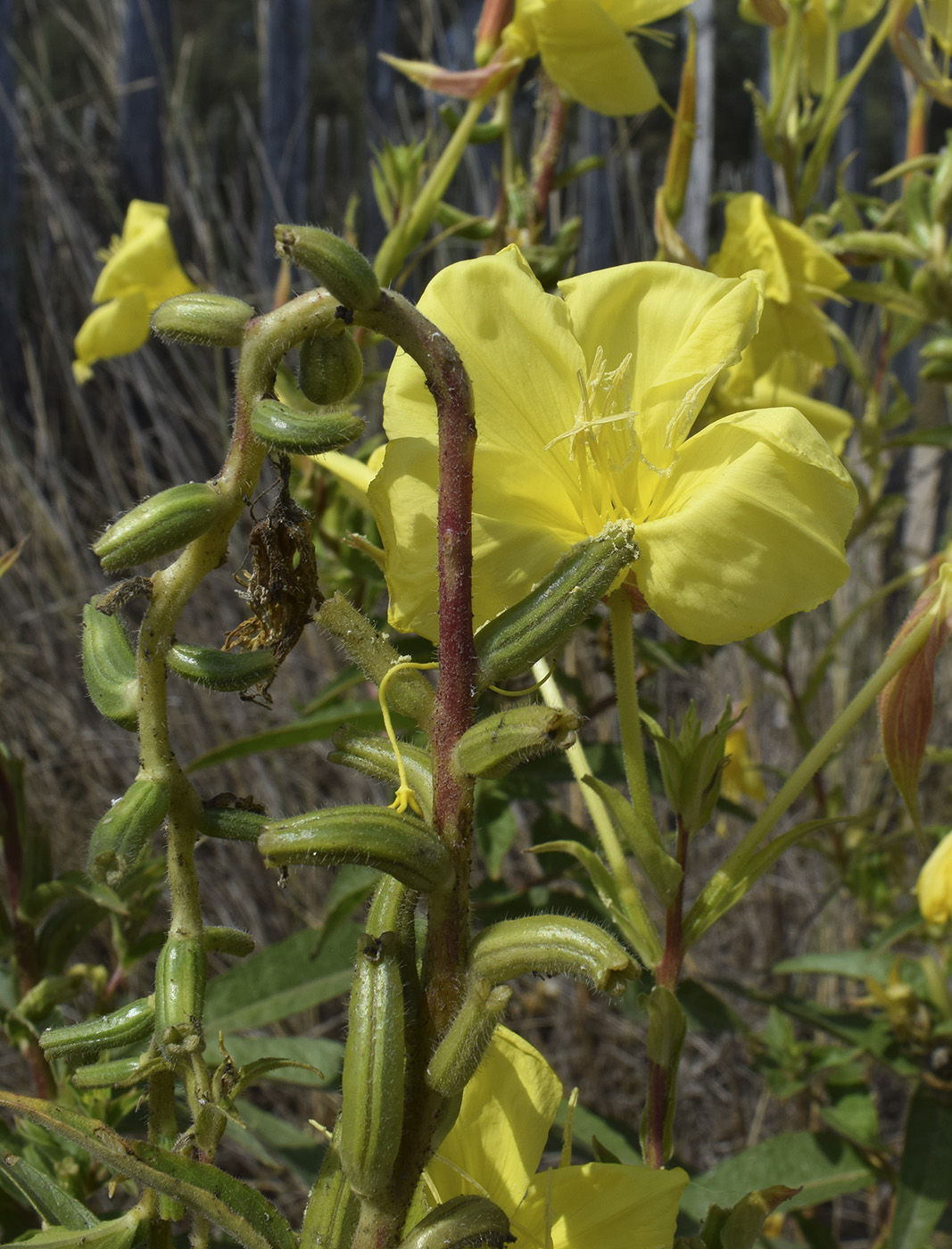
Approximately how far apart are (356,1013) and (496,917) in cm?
84

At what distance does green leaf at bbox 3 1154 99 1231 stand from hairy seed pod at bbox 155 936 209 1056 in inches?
→ 5.0

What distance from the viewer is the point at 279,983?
3.49ft

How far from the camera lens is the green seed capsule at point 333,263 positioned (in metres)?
0.36

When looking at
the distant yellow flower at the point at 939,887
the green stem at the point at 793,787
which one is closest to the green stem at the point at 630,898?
the green stem at the point at 793,787

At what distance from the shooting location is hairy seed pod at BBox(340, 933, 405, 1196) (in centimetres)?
38

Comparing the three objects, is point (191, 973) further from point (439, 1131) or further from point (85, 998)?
point (85, 998)

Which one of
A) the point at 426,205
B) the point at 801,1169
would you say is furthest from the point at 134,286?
the point at 801,1169

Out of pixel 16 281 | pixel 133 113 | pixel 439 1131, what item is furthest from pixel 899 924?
pixel 133 113

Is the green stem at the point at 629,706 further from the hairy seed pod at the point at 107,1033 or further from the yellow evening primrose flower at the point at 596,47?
the yellow evening primrose flower at the point at 596,47

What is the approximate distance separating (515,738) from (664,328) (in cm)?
29

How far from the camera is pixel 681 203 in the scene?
1154mm

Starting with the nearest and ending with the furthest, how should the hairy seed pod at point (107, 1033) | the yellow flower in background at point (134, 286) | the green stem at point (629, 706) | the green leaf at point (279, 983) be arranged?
1. the hairy seed pod at point (107, 1033)
2. the green stem at point (629, 706)
3. the green leaf at point (279, 983)
4. the yellow flower in background at point (134, 286)

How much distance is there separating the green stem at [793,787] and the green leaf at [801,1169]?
0.58 m

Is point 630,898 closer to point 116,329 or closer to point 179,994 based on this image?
point 179,994
